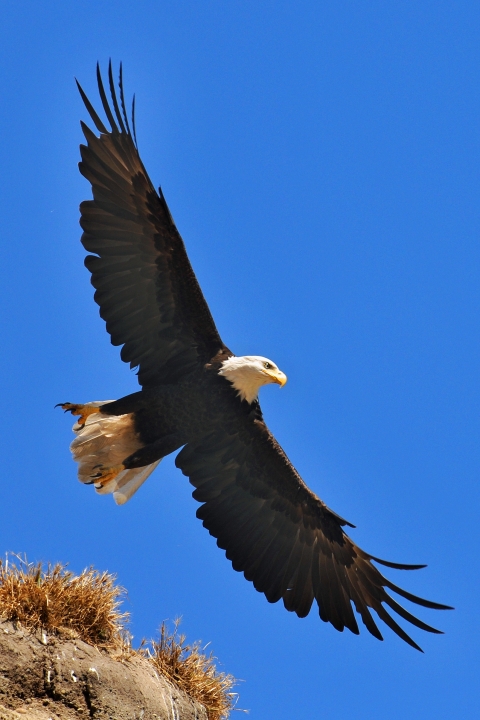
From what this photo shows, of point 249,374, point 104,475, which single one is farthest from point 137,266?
point 104,475

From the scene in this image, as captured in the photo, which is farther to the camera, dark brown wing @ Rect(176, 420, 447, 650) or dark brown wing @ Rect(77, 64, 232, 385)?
dark brown wing @ Rect(176, 420, 447, 650)

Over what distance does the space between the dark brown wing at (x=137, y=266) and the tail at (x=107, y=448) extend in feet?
1.68

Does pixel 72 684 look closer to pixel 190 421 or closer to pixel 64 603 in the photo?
pixel 64 603

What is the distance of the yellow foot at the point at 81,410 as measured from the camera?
945 cm

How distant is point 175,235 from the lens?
9.05 meters

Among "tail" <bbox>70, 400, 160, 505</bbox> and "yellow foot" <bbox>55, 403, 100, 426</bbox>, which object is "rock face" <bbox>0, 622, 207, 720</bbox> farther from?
"yellow foot" <bbox>55, 403, 100, 426</bbox>

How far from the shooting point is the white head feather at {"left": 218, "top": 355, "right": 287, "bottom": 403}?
366 inches

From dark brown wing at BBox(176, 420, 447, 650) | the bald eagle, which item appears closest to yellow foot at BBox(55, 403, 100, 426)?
the bald eagle

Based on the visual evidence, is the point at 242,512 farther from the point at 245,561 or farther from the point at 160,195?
the point at 160,195

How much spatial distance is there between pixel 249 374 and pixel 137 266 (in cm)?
147

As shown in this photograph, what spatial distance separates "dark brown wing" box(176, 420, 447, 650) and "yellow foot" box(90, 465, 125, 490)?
622mm

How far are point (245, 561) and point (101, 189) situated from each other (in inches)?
157

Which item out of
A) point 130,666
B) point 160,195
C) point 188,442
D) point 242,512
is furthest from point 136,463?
point 160,195

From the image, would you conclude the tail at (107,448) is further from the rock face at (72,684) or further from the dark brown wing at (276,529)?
the rock face at (72,684)
